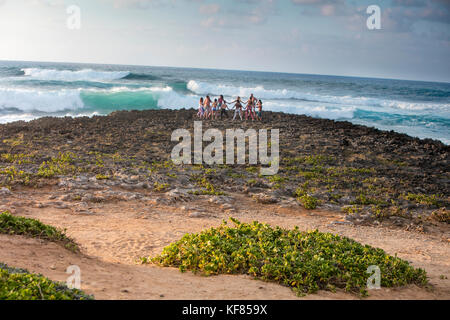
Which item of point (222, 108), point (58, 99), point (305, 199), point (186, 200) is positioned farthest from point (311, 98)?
point (186, 200)

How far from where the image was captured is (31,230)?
6.34m

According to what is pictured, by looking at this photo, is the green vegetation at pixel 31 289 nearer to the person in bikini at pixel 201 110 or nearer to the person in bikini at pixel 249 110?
the person in bikini at pixel 201 110

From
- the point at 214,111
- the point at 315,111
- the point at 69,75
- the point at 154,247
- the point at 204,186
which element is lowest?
the point at 154,247

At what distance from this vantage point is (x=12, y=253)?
5.44m

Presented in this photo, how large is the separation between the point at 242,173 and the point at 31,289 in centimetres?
1015

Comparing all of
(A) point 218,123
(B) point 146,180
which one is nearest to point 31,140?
(B) point 146,180

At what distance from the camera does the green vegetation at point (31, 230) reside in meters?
6.23

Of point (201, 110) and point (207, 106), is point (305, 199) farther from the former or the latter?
point (201, 110)

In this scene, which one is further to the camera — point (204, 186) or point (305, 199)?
point (204, 186)

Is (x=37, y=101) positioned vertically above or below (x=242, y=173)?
above

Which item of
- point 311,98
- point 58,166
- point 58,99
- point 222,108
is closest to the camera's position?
point 58,166

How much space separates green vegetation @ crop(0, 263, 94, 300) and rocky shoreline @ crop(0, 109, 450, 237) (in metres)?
5.09

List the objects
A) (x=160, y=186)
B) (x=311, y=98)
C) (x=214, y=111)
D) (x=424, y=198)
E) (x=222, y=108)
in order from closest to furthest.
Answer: (x=160, y=186)
(x=424, y=198)
(x=222, y=108)
(x=214, y=111)
(x=311, y=98)

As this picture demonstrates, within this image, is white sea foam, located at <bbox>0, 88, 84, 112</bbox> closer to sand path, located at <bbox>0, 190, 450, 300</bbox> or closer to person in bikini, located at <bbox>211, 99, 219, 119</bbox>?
A: person in bikini, located at <bbox>211, 99, 219, 119</bbox>
